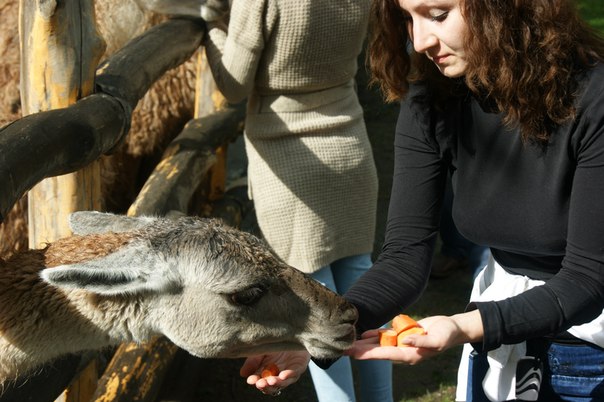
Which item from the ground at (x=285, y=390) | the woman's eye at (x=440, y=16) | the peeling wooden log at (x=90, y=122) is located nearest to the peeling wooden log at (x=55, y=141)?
the peeling wooden log at (x=90, y=122)

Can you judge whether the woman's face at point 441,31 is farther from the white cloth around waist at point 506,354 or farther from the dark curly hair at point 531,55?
the white cloth around waist at point 506,354

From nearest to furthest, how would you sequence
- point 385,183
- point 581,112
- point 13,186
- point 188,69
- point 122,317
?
1. point 581,112
2. point 13,186
3. point 122,317
4. point 188,69
5. point 385,183

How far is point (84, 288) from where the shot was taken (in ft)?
7.68

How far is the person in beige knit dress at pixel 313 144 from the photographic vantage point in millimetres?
3801

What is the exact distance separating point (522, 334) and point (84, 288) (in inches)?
46.2

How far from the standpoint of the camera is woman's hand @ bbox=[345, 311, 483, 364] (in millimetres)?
2182

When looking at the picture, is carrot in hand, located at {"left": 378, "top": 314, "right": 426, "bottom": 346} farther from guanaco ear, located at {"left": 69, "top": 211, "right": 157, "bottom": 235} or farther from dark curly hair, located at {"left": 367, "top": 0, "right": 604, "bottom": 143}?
guanaco ear, located at {"left": 69, "top": 211, "right": 157, "bottom": 235}

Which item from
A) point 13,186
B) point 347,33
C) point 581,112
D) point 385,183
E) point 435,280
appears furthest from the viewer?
point 385,183

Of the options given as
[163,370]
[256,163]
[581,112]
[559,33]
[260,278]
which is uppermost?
[559,33]

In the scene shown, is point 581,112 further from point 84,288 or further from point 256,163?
point 256,163

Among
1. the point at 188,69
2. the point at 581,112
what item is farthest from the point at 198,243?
the point at 188,69

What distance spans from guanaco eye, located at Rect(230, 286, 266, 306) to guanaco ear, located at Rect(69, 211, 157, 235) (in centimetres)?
40

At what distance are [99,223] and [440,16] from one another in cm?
126

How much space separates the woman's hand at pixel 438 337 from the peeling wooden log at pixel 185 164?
199 centimetres
